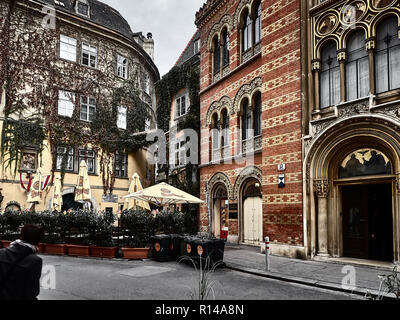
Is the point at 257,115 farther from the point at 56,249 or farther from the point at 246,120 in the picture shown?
the point at 56,249

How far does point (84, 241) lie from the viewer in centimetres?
1373

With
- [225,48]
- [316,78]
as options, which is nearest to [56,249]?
[316,78]

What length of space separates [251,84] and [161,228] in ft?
27.5

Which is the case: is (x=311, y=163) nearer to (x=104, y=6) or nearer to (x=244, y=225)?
(x=244, y=225)

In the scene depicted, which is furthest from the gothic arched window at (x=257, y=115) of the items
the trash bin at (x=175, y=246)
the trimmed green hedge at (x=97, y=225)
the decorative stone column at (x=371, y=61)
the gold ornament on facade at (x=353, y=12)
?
the trash bin at (x=175, y=246)

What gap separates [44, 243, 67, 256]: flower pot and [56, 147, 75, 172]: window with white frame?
1018cm

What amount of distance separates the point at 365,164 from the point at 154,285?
8.25 m

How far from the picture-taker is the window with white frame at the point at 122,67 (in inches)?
1103

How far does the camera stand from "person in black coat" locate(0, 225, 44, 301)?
3.33m

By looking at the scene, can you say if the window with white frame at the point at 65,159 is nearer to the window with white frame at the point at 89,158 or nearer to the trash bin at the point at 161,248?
the window with white frame at the point at 89,158

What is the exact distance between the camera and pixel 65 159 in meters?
23.8

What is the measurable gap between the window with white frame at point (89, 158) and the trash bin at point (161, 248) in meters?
14.8

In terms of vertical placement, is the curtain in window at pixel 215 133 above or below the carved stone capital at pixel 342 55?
below
